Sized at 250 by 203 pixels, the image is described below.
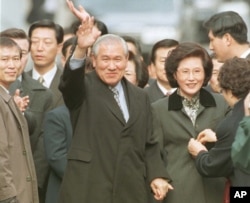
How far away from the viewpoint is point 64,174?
9586 millimetres

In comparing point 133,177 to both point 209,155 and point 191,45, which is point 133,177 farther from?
point 191,45

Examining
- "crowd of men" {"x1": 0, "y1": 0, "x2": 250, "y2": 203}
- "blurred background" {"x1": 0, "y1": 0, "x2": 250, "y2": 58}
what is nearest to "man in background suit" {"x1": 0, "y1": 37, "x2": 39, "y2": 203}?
"crowd of men" {"x1": 0, "y1": 0, "x2": 250, "y2": 203}

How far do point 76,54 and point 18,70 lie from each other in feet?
3.23

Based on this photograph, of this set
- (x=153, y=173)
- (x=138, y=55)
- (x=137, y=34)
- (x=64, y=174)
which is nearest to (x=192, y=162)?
(x=153, y=173)

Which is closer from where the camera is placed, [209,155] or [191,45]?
[209,155]

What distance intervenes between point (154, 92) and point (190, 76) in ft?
4.56

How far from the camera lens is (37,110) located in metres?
10.9

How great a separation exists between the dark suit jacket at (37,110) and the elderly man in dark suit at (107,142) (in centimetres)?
96

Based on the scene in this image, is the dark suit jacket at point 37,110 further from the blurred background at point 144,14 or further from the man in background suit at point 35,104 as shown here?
the blurred background at point 144,14

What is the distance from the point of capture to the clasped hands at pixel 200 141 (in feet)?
31.8

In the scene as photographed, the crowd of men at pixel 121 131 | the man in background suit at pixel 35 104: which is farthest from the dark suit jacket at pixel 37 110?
the crowd of men at pixel 121 131

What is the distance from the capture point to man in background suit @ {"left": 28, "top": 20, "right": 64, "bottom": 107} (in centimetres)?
1191

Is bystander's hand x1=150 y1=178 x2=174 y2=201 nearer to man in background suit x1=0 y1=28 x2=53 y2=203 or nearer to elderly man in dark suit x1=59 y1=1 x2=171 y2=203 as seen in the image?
elderly man in dark suit x1=59 y1=1 x2=171 y2=203

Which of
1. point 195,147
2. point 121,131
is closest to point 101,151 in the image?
point 121,131
